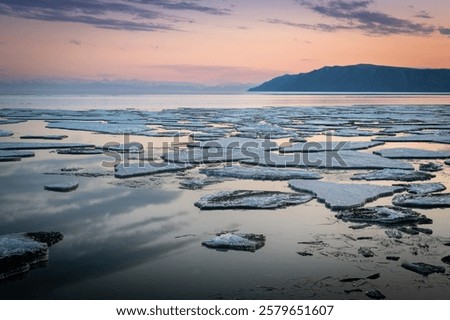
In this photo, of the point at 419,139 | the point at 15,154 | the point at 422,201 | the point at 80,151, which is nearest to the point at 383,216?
the point at 422,201

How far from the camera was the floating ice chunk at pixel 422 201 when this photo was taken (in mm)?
6586

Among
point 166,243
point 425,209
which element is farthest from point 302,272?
point 425,209

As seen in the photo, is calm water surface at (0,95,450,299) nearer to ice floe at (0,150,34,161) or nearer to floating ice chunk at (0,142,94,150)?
ice floe at (0,150,34,161)

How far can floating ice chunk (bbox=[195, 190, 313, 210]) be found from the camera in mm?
6547

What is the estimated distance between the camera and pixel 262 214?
631 centimetres

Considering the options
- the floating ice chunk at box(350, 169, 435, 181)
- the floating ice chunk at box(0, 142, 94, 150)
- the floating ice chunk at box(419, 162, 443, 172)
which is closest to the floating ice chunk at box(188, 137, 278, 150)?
the floating ice chunk at box(0, 142, 94, 150)

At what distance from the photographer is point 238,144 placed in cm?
1322

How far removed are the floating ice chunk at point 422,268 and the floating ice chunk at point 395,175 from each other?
3.97 m

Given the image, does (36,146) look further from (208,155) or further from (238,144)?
(238,144)

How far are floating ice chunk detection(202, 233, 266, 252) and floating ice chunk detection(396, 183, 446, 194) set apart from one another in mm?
3335

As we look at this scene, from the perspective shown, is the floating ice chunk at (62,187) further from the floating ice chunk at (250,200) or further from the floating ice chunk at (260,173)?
the floating ice chunk at (260,173)

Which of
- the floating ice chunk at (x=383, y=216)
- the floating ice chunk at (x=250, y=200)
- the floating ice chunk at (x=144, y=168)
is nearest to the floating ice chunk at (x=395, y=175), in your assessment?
the floating ice chunk at (x=250, y=200)

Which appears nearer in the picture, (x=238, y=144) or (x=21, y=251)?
(x=21, y=251)

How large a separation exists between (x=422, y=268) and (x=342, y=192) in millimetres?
2784
